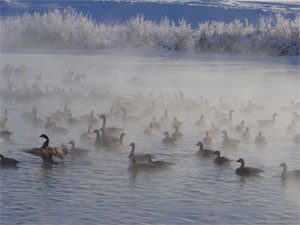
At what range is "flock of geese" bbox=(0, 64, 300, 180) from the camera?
690 inches

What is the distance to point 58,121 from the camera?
2412cm

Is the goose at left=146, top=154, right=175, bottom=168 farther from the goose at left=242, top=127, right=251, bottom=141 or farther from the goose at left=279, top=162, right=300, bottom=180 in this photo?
the goose at left=242, top=127, right=251, bottom=141

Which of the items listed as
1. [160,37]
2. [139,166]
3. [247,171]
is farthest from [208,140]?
[160,37]

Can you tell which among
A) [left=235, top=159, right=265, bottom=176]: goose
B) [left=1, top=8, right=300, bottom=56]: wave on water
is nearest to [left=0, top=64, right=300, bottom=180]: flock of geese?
[left=235, top=159, right=265, bottom=176]: goose

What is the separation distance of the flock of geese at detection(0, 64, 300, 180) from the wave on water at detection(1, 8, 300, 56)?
16.5m

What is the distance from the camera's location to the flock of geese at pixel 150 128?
17531 mm

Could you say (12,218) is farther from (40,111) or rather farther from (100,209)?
(40,111)

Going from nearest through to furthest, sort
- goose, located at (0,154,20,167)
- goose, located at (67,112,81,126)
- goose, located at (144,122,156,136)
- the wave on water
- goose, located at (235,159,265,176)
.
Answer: goose, located at (235,159,265,176) < goose, located at (0,154,20,167) < goose, located at (144,122,156,136) < goose, located at (67,112,81,126) < the wave on water

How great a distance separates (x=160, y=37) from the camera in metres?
49.2

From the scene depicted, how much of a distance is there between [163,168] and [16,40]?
1379 inches

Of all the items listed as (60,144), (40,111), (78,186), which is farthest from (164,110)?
(78,186)

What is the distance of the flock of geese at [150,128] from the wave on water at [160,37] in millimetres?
16458

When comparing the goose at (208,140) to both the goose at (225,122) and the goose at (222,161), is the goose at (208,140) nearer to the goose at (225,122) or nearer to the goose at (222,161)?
the goose at (222,161)

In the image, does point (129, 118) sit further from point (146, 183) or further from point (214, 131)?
point (146, 183)
